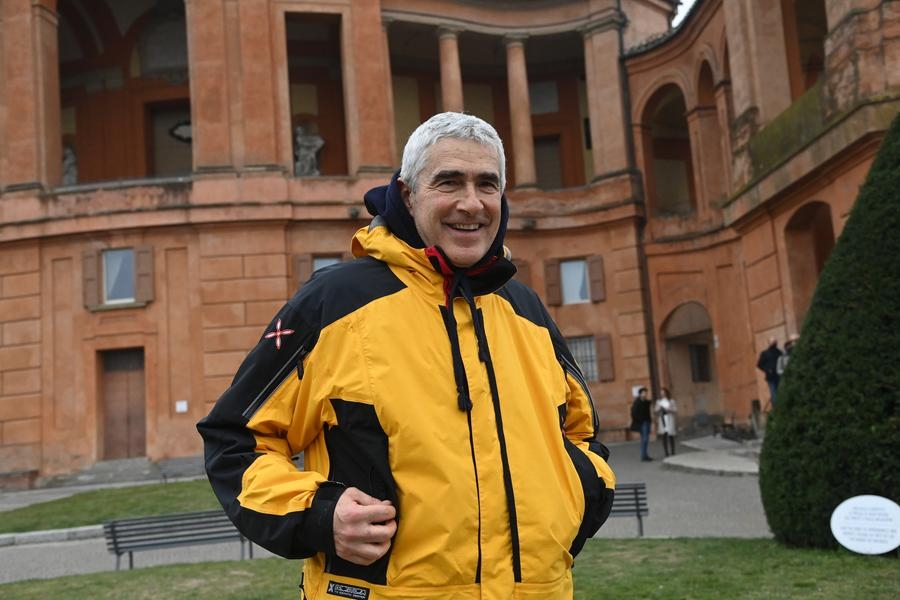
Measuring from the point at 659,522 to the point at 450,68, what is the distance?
20.3 m

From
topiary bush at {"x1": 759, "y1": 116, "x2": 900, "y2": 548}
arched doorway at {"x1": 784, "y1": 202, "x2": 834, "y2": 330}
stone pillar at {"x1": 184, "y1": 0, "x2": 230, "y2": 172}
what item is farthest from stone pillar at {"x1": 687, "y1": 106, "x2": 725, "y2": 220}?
topiary bush at {"x1": 759, "y1": 116, "x2": 900, "y2": 548}

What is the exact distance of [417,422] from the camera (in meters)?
2.32

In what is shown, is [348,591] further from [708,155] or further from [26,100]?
[708,155]

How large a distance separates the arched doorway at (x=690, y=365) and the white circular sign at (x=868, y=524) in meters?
21.5

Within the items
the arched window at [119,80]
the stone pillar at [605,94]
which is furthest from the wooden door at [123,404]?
the stone pillar at [605,94]

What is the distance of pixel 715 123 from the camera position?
2847 cm

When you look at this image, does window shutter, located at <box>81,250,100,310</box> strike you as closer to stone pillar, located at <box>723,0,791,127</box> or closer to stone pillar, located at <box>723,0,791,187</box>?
stone pillar, located at <box>723,0,791,187</box>

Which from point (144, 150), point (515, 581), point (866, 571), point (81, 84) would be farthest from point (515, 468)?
point (81, 84)

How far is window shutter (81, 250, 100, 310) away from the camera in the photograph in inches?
1003

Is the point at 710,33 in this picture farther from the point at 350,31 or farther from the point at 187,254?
the point at 187,254

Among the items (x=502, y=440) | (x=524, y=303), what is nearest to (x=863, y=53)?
(x=524, y=303)

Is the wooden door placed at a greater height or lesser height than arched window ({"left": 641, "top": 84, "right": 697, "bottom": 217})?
lesser

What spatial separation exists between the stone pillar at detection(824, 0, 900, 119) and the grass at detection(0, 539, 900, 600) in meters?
10.2

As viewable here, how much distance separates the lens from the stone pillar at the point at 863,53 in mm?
15898
